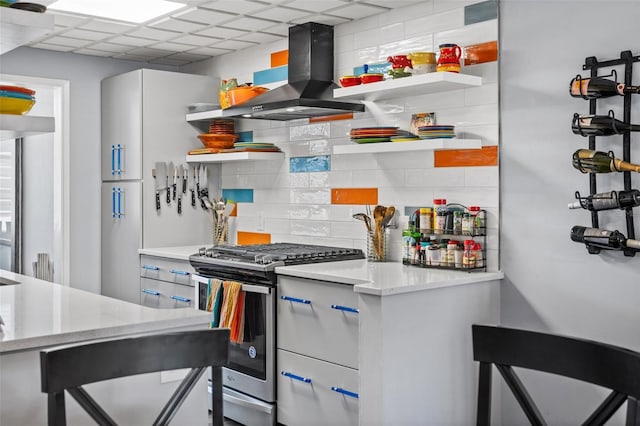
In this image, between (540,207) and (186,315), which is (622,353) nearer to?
(186,315)

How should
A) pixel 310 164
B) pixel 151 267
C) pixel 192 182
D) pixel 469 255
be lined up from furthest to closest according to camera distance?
pixel 192 182, pixel 151 267, pixel 310 164, pixel 469 255

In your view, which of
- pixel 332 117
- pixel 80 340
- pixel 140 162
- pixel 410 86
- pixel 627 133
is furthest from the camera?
pixel 140 162

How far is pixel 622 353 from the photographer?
1516 millimetres

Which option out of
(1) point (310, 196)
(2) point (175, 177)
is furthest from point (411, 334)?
(2) point (175, 177)

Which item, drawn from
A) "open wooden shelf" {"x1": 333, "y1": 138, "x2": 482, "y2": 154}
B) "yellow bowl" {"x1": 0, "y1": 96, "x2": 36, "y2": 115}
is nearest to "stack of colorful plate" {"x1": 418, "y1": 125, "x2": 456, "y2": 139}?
"open wooden shelf" {"x1": 333, "y1": 138, "x2": 482, "y2": 154}

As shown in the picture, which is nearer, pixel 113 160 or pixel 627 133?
pixel 627 133

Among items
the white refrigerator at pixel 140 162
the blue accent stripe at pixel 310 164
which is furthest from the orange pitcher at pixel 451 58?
the white refrigerator at pixel 140 162

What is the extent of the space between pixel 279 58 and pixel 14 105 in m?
2.69

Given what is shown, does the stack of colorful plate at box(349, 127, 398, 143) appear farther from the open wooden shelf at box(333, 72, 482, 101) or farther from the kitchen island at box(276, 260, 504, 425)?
the kitchen island at box(276, 260, 504, 425)

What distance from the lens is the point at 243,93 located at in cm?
451

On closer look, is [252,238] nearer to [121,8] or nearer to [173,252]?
[173,252]

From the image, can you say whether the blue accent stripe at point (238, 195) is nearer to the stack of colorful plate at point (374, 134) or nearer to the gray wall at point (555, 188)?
the stack of colorful plate at point (374, 134)

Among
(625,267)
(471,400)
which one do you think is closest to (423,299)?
(471,400)

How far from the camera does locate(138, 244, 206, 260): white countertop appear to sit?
4.39 meters
